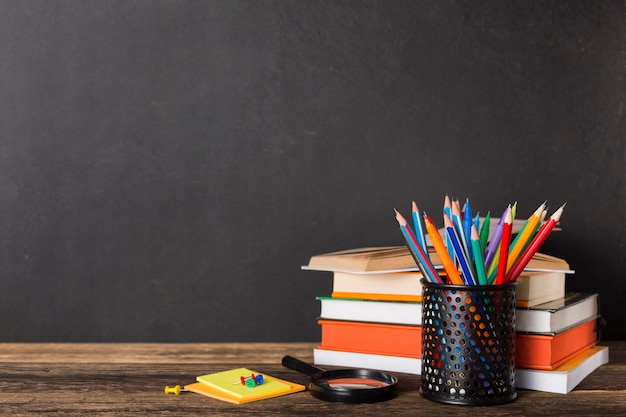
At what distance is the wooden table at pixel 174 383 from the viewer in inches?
34.4

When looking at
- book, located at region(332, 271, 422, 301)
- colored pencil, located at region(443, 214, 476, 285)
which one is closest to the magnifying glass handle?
book, located at region(332, 271, 422, 301)

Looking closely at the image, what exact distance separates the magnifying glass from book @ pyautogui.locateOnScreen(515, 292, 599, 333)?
0.62 ft

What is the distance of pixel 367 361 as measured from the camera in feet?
3.56

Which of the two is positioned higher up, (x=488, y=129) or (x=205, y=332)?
(x=488, y=129)

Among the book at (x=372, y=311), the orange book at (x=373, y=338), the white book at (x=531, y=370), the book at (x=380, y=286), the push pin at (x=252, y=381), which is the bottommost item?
the push pin at (x=252, y=381)

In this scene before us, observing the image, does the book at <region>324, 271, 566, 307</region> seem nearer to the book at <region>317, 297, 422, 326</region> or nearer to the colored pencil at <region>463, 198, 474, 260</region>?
the book at <region>317, 297, 422, 326</region>

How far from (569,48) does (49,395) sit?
1084 mm

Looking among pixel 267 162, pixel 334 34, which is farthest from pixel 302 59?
pixel 267 162

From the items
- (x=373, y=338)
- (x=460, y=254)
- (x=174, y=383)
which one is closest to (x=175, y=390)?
(x=174, y=383)

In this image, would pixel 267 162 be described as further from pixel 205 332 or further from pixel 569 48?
pixel 569 48

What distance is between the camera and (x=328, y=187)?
142 cm

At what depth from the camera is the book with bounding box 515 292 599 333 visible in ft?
3.18

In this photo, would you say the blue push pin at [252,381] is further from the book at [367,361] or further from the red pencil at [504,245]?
the red pencil at [504,245]

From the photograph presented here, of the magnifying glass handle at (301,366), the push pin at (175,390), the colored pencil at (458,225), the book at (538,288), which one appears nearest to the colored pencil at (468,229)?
the colored pencil at (458,225)
